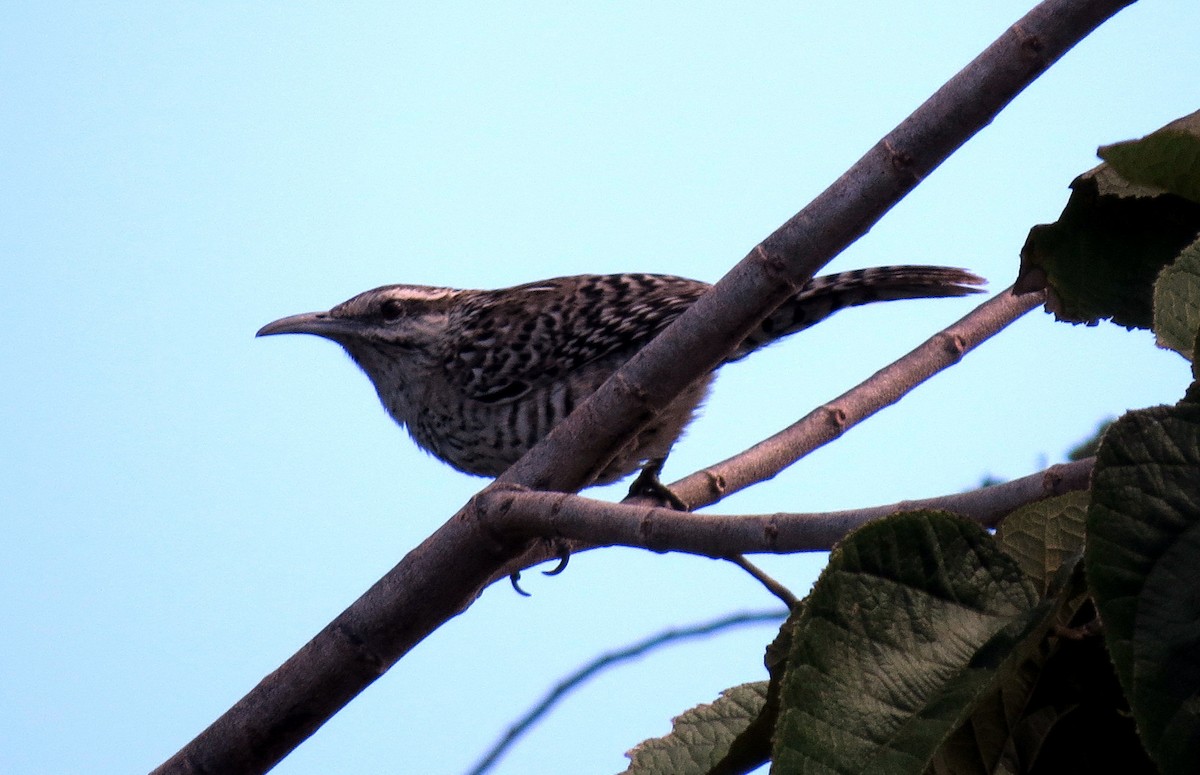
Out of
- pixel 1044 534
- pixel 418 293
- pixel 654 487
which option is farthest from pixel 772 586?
pixel 418 293

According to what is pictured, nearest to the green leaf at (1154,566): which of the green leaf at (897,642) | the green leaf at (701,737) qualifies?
the green leaf at (897,642)

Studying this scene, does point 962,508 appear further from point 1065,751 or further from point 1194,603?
point 1194,603

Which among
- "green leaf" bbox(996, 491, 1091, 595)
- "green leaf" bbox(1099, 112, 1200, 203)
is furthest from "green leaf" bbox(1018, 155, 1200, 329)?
"green leaf" bbox(996, 491, 1091, 595)

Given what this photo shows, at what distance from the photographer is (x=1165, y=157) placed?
1253mm

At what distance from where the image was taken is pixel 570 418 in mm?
2035

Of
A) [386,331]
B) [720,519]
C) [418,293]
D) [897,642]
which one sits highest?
[418,293]

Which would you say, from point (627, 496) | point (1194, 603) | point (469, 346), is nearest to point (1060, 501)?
point (1194, 603)

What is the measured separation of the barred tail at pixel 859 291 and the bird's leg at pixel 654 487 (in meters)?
0.46

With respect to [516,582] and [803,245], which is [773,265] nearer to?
[803,245]

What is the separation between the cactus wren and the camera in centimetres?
412

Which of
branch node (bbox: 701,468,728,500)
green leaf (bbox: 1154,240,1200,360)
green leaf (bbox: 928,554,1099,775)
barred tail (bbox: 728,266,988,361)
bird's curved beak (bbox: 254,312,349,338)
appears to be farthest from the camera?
bird's curved beak (bbox: 254,312,349,338)

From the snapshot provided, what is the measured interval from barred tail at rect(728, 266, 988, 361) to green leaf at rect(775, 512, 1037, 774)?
8.43 ft

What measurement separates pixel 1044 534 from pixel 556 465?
107 cm

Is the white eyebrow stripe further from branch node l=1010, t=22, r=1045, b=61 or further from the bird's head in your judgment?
branch node l=1010, t=22, r=1045, b=61
